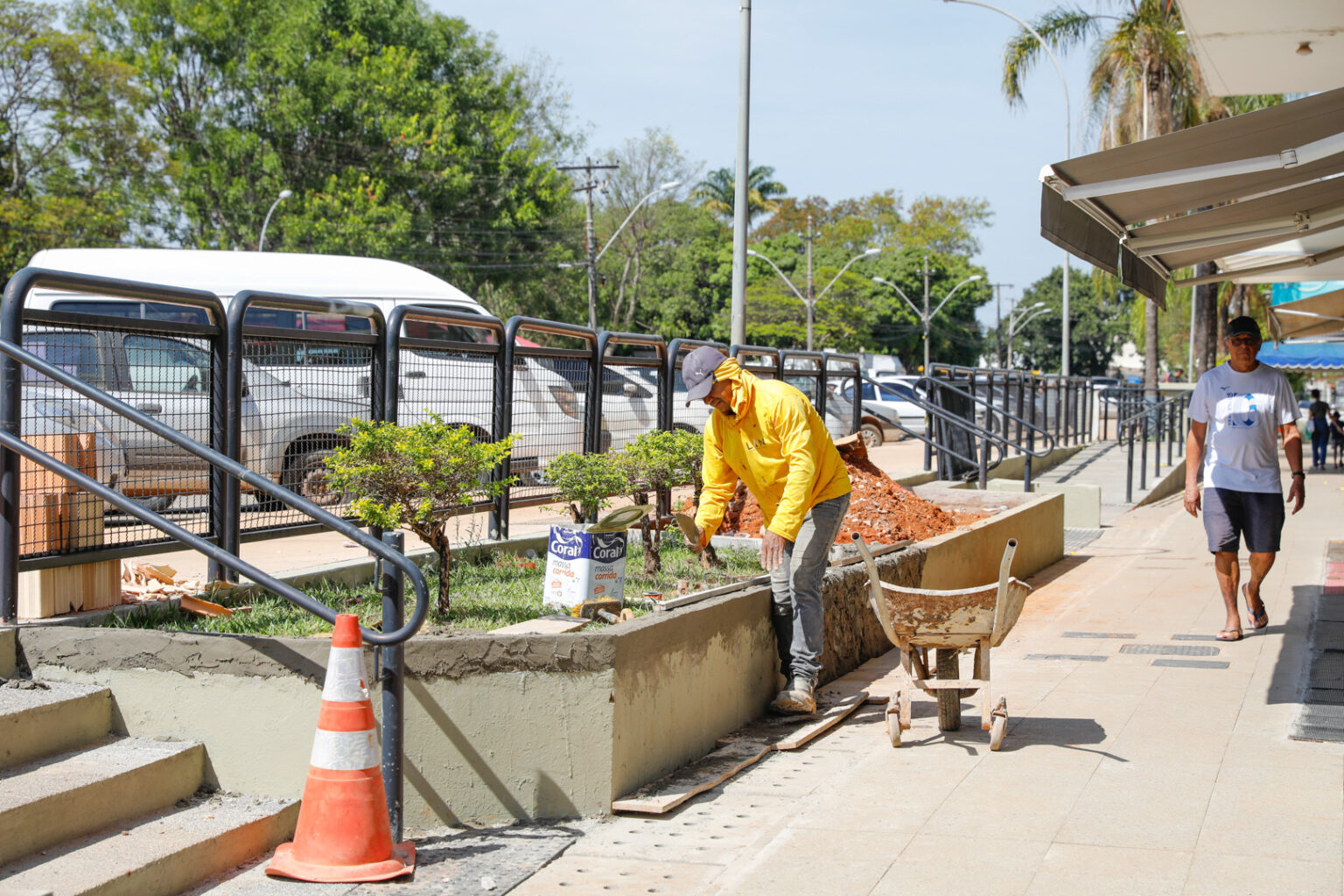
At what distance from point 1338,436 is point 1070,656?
20.3 metres

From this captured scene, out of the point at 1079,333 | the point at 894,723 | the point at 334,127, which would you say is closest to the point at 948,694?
the point at 894,723

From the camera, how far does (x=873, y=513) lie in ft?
32.6

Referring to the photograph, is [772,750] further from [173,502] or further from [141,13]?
[141,13]

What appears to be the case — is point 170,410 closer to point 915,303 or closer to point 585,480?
point 585,480

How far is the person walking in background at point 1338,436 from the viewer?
22780 mm

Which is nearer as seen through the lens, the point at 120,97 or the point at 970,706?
the point at 970,706

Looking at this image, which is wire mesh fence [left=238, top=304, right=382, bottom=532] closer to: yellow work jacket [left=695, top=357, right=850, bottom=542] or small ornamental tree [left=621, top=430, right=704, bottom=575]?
small ornamental tree [left=621, top=430, right=704, bottom=575]

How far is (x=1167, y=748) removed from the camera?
5336 mm

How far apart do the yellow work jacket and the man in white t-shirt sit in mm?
2908

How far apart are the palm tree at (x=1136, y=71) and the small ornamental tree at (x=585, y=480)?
20091mm

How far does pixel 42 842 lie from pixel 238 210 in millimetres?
35036

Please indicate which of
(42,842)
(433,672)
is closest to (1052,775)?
(433,672)

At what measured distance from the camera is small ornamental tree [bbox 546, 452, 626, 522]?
21.3 ft

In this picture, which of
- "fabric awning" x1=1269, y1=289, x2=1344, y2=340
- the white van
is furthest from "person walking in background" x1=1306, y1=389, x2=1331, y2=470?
the white van
